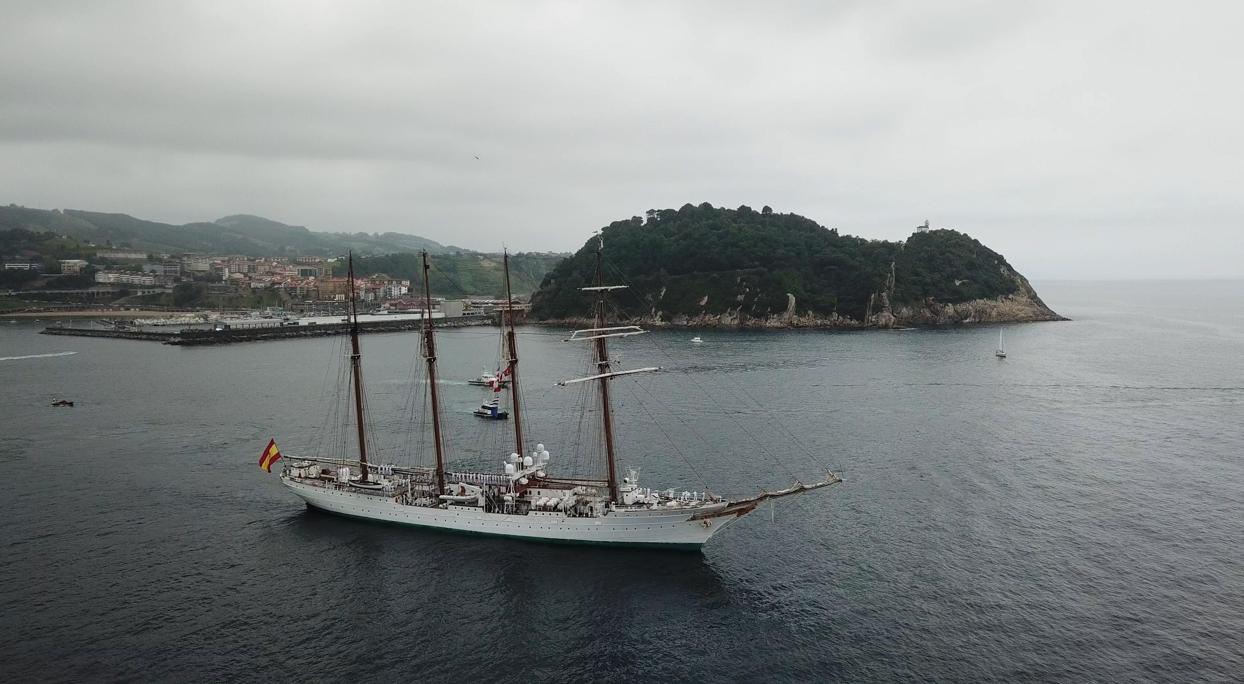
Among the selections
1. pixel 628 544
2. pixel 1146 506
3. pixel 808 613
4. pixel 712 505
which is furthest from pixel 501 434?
pixel 1146 506

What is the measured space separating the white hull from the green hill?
433 feet

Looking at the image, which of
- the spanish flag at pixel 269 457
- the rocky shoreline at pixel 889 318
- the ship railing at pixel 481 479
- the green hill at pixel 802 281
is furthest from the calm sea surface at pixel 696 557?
the green hill at pixel 802 281

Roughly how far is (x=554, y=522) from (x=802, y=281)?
146302mm

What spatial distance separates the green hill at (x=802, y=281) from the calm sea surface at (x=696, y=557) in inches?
3503

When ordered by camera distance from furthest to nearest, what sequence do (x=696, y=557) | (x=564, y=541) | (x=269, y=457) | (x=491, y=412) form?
1. (x=491, y=412)
2. (x=269, y=457)
3. (x=564, y=541)
4. (x=696, y=557)

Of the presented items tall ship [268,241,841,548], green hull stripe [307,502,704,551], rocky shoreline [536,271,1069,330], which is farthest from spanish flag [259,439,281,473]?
rocky shoreline [536,271,1069,330]

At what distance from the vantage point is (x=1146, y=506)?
42.8 metres

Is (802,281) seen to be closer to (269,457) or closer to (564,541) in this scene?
(564,541)

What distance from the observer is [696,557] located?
37000 millimetres

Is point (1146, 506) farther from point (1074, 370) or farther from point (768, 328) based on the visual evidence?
point (768, 328)

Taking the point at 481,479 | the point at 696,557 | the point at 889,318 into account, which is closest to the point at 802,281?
the point at 889,318

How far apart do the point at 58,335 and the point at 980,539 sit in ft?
642

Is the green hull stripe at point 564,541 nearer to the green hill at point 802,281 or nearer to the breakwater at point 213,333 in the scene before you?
the breakwater at point 213,333

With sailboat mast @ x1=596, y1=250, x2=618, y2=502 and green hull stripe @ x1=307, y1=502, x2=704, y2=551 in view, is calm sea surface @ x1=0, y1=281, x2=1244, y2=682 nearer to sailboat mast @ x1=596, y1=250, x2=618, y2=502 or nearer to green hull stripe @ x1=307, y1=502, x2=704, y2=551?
green hull stripe @ x1=307, y1=502, x2=704, y2=551
